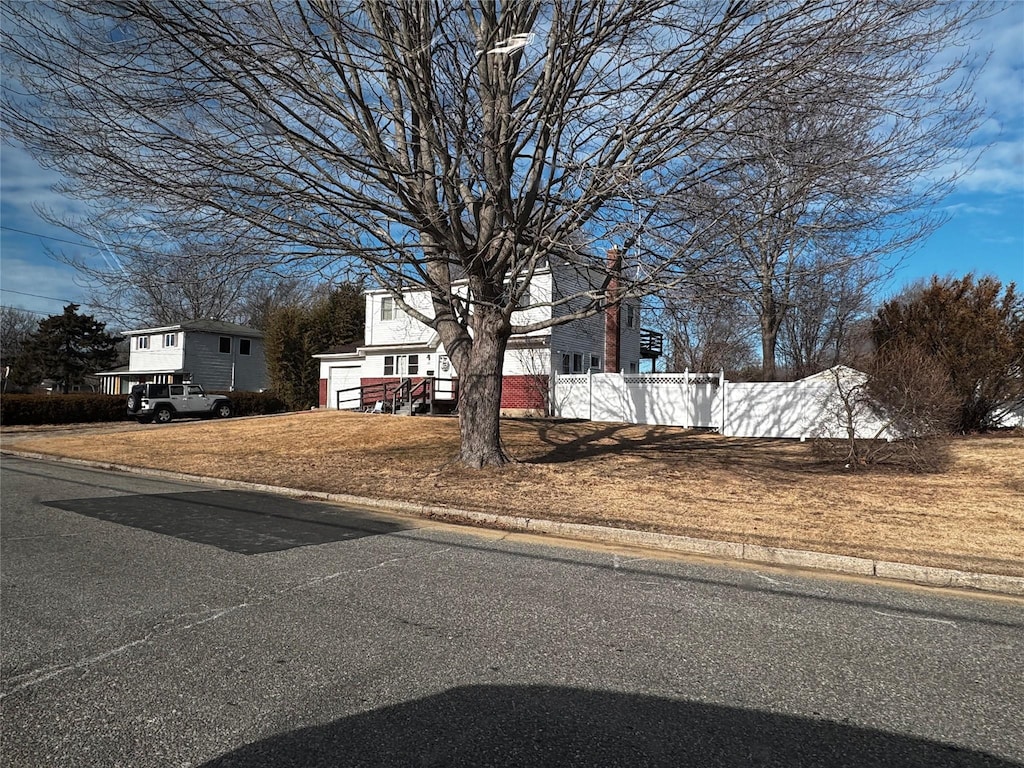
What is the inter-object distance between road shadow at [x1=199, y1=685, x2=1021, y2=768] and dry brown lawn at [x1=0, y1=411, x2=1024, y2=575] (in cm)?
411

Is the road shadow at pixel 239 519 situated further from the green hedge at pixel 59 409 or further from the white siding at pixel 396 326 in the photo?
the green hedge at pixel 59 409

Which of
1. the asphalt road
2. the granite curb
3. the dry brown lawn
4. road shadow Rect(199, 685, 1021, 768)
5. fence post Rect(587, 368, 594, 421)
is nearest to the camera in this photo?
road shadow Rect(199, 685, 1021, 768)

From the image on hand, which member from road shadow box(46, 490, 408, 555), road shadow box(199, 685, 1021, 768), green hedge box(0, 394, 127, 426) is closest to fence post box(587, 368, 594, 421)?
road shadow box(46, 490, 408, 555)

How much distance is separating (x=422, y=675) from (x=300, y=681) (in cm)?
67

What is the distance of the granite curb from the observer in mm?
6023

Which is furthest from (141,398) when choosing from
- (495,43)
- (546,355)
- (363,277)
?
(495,43)

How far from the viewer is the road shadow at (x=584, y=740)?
9.32 feet

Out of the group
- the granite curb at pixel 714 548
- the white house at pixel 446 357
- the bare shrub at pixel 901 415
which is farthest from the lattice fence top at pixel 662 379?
the granite curb at pixel 714 548

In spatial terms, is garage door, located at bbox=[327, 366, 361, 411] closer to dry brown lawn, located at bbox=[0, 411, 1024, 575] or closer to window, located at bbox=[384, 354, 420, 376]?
window, located at bbox=[384, 354, 420, 376]

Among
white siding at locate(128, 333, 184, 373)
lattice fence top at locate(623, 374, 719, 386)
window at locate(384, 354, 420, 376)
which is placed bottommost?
lattice fence top at locate(623, 374, 719, 386)

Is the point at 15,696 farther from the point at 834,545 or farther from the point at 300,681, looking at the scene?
the point at 834,545

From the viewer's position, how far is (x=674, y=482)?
10836 millimetres

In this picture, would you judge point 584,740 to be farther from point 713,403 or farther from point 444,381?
point 444,381

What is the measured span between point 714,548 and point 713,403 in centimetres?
1436
